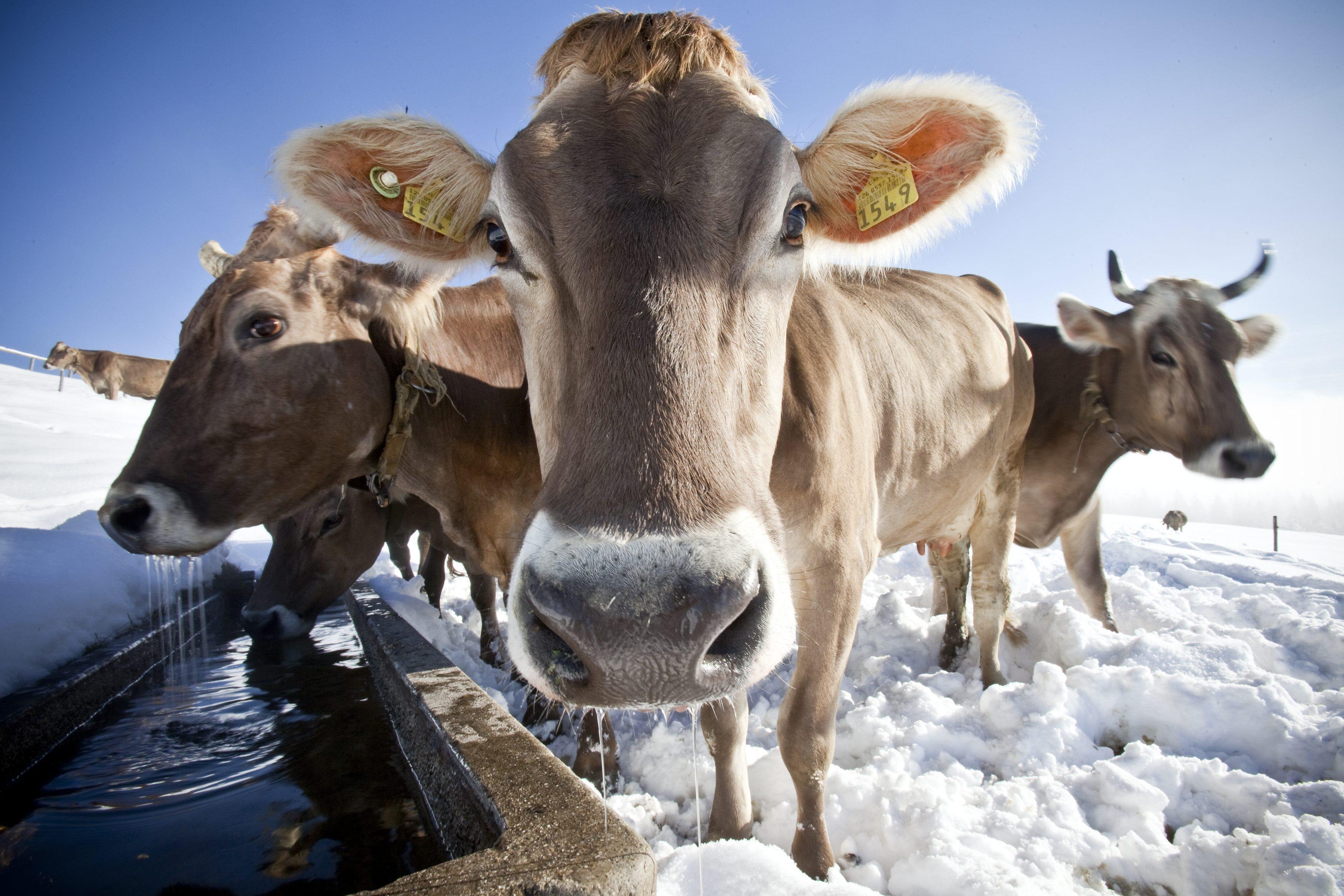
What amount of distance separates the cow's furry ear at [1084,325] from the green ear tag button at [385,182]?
16.2ft

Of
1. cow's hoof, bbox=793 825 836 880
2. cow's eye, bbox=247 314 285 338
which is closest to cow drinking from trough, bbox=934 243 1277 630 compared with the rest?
cow's hoof, bbox=793 825 836 880

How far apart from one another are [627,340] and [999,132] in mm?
1602

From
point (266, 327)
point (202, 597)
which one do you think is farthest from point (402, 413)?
point (202, 597)

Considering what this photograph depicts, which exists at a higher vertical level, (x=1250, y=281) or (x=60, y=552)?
(x=1250, y=281)

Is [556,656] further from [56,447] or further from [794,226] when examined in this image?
[56,447]

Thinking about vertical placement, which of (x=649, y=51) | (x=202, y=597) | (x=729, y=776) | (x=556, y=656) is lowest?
(x=729, y=776)

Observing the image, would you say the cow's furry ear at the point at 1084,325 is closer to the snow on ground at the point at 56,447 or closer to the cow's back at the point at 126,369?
the snow on ground at the point at 56,447

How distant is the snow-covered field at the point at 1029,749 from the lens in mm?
1902

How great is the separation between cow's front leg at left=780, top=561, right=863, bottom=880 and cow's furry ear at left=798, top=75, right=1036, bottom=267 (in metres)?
1.20

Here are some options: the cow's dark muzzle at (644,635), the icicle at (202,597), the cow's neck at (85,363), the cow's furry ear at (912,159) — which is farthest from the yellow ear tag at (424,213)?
the cow's neck at (85,363)

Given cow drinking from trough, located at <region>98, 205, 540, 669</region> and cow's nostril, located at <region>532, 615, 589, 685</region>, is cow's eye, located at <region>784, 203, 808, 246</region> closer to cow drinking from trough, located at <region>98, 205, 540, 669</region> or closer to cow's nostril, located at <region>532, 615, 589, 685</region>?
cow's nostril, located at <region>532, 615, 589, 685</region>

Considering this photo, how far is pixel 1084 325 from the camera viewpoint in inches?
194

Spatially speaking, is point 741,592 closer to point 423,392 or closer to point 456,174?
point 456,174

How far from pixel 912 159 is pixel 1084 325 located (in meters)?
3.67
